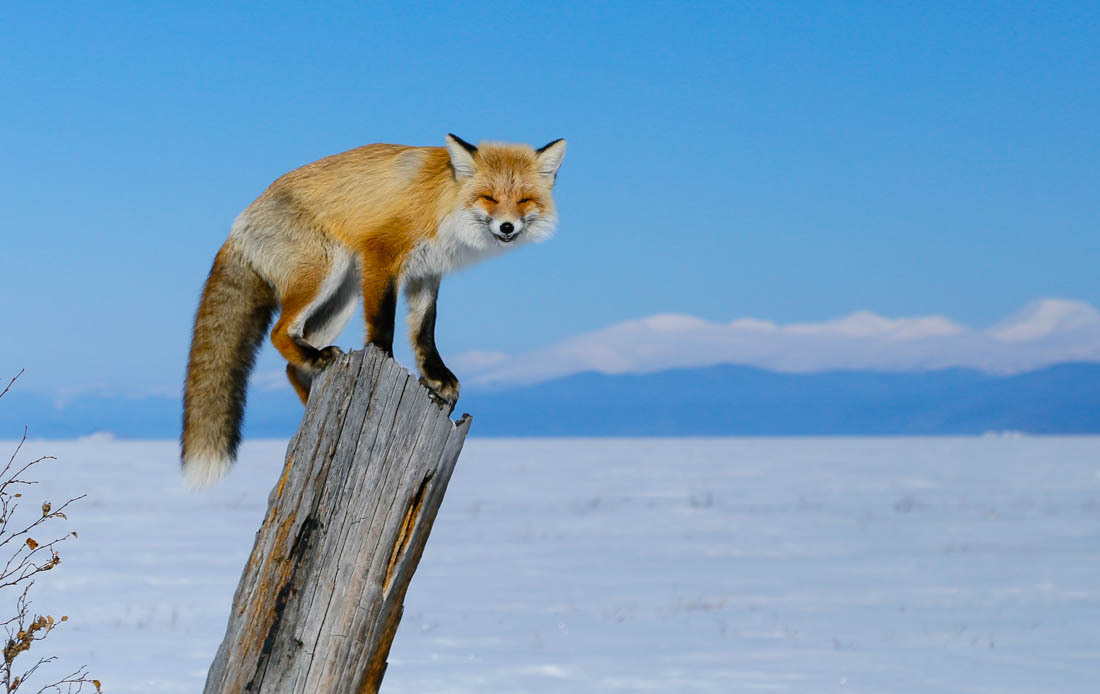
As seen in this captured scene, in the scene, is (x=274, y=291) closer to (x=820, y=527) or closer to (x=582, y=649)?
(x=582, y=649)

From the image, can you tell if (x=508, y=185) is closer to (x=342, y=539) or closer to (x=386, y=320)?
(x=386, y=320)

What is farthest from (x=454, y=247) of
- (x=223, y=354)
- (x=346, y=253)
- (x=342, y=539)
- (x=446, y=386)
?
(x=342, y=539)

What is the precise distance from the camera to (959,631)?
Answer: 10.6 m

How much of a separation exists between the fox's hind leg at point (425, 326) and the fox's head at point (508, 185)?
53cm

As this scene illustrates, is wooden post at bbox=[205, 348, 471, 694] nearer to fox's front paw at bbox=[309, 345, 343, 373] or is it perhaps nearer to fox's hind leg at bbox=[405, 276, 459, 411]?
fox's front paw at bbox=[309, 345, 343, 373]

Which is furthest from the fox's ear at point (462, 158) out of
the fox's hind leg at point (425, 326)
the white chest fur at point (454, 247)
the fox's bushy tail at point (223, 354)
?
the fox's bushy tail at point (223, 354)

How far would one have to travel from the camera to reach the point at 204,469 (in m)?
4.93

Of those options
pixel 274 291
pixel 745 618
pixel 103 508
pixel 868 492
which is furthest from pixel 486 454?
pixel 274 291

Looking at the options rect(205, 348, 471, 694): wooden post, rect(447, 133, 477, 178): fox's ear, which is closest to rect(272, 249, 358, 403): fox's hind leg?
rect(447, 133, 477, 178): fox's ear

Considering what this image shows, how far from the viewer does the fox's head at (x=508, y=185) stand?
200 inches

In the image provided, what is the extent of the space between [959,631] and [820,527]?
727cm

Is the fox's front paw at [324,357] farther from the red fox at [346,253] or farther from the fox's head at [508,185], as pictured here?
the fox's head at [508,185]

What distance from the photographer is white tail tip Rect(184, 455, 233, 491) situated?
4871 millimetres

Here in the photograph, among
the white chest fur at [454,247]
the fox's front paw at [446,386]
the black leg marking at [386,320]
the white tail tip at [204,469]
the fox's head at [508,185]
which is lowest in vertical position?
the white tail tip at [204,469]
